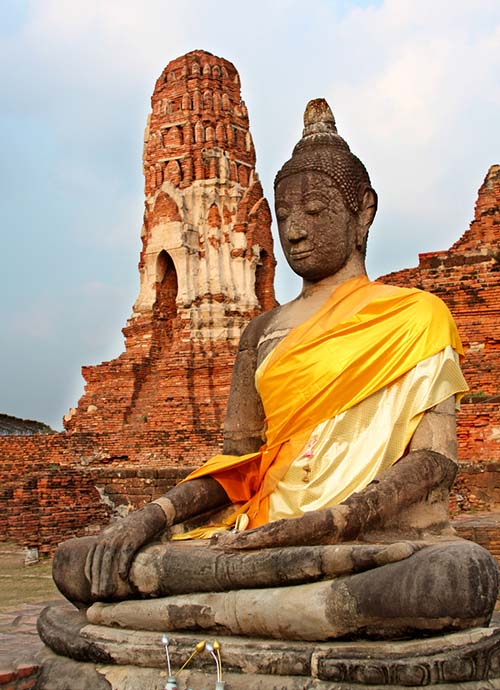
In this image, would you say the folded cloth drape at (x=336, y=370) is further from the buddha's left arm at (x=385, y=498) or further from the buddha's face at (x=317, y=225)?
the buddha's face at (x=317, y=225)

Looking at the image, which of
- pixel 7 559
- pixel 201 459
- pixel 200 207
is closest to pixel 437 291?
pixel 201 459

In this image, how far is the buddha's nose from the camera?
468 centimetres

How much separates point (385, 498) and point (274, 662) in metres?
0.91

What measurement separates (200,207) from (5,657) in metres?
22.5

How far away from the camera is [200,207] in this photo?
25875 mm

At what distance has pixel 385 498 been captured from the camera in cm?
383

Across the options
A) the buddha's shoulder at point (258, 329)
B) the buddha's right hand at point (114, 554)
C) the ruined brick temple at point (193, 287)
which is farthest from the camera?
the ruined brick temple at point (193, 287)

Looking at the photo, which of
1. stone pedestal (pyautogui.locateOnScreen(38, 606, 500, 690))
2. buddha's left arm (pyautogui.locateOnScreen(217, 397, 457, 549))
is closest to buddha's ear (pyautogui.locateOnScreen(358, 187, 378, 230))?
buddha's left arm (pyautogui.locateOnScreen(217, 397, 457, 549))

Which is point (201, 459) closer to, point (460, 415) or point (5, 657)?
point (460, 415)

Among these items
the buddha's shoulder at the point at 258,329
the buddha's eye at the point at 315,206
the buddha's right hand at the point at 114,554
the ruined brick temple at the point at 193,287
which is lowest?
the buddha's right hand at the point at 114,554

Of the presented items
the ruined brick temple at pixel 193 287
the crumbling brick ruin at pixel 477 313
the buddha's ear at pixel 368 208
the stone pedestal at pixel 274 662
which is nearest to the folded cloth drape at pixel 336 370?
the buddha's ear at pixel 368 208

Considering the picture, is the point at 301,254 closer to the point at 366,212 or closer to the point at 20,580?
the point at 366,212

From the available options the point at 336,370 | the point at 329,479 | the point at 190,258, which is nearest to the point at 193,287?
the point at 190,258

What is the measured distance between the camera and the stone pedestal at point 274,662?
310cm
